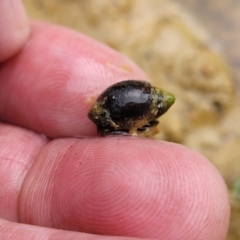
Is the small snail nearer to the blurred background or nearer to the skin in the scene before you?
the skin

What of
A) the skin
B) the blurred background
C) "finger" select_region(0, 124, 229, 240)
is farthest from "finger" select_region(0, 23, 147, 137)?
the blurred background

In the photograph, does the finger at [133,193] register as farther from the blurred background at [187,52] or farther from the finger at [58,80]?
the blurred background at [187,52]

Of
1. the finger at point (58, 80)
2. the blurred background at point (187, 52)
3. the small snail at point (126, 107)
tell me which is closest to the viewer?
the small snail at point (126, 107)

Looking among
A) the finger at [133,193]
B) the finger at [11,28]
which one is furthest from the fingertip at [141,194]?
the finger at [11,28]

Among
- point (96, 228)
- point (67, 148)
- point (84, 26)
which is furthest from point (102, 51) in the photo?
point (84, 26)

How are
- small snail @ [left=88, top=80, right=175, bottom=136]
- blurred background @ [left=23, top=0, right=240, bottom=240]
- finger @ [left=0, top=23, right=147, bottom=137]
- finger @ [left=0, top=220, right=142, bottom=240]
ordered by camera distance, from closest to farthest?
finger @ [left=0, top=220, right=142, bottom=240], small snail @ [left=88, top=80, right=175, bottom=136], finger @ [left=0, top=23, right=147, bottom=137], blurred background @ [left=23, top=0, right=240, bottom=240]

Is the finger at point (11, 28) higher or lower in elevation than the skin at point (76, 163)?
higher

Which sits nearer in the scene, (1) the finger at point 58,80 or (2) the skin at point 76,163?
(2) the skin at point 76,163
